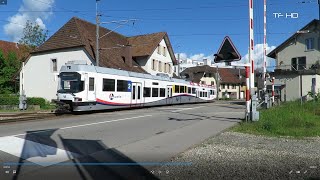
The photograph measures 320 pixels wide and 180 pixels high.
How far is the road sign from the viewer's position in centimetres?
1308

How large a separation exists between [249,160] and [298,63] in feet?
159

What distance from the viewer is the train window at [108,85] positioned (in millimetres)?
25812

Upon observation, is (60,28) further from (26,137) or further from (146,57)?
(26,137)

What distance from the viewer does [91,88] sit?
24.4 metres

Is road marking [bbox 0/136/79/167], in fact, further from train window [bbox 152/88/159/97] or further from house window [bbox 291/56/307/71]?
house window [bbox 291/56/307/71]

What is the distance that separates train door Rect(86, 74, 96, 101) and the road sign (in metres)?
12.4

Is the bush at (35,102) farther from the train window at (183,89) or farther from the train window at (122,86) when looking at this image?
the train window at (183,89)

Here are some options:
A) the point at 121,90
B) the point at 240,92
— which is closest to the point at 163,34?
the point at 121,90

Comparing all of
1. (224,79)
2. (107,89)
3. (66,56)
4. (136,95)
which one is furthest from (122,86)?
(224,79)

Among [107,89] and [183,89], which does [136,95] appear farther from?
[183,89]

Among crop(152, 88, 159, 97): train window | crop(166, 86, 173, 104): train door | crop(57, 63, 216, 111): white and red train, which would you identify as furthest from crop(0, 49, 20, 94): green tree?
crop(57, 63, 216, 111): white and red train

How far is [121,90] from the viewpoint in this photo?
92.5 ft

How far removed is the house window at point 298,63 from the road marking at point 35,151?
4607cm

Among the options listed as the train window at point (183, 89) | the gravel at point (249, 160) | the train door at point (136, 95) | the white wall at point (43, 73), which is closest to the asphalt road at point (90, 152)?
the gravel at point (249, 160)
